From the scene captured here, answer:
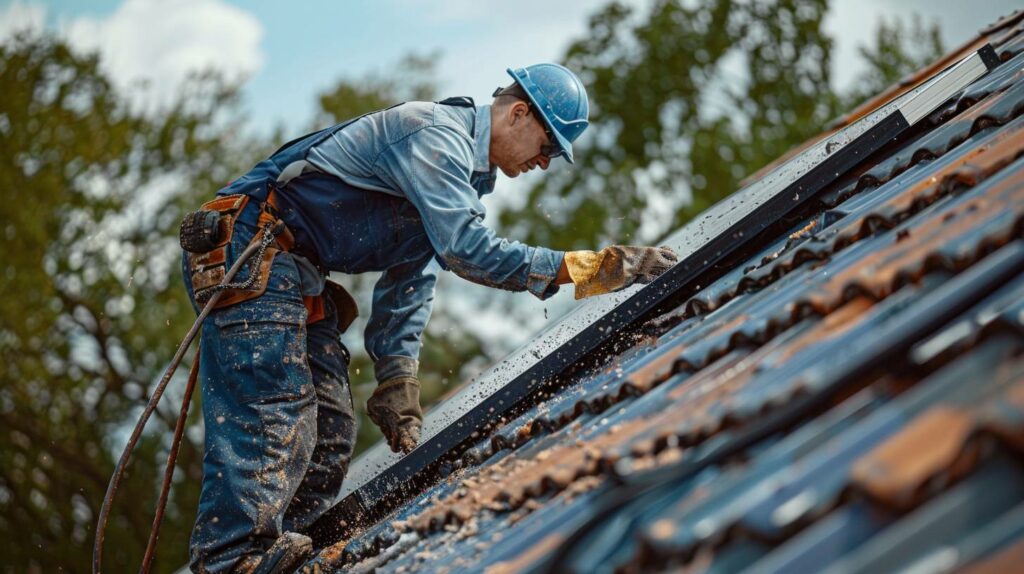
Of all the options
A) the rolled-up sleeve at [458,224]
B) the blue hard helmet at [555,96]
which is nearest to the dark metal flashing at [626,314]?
the rolled-up sleeve at [458,224]

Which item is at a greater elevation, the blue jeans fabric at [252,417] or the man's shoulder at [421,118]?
the man's shoulder at [421,118]

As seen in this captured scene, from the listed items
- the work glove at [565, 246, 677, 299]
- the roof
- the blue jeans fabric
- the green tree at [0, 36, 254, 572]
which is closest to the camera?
the roof

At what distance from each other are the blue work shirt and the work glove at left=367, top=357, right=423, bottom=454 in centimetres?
46

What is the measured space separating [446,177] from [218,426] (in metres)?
1.16

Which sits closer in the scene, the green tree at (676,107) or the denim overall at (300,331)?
the denim overall at (300,331)

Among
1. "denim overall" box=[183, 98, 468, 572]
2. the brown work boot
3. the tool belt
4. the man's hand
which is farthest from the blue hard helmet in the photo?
the brown work boot

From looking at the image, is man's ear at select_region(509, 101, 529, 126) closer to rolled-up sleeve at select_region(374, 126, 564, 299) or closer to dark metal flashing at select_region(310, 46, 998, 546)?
rolled-up sleeve at select_region(374, 126, 564, 299)

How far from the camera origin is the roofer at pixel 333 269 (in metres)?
3.64

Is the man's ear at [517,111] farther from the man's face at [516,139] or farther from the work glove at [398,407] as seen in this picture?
the work glove at [398,407]

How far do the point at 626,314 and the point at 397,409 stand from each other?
4.11 feet

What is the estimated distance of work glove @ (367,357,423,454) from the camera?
449 cm

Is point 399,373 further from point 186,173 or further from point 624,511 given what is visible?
point 186,173

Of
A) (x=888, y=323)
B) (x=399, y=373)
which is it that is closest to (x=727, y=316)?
(x=888, y=323)

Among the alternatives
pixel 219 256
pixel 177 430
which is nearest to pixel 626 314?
pixel 219 256
